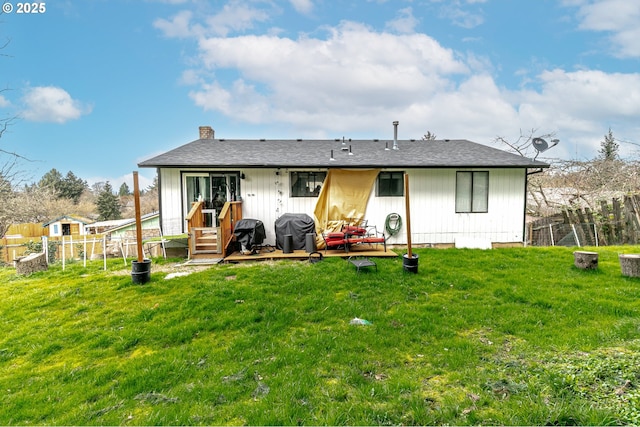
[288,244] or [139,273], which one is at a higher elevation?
[288,244]

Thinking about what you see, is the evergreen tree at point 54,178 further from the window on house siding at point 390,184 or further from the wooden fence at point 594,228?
the wooden fence at point 594,228

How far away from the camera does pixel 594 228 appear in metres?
9.14

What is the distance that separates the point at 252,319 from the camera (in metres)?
4.12

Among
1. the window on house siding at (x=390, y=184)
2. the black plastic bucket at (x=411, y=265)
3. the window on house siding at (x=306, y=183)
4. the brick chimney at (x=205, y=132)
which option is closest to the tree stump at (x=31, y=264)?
the brick chimney at (x=205, y=132)

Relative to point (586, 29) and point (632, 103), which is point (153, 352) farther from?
point (632, 103)

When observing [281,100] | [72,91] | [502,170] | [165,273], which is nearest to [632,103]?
[502,170]

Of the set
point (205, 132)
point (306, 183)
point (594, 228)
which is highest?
point (205, 132)

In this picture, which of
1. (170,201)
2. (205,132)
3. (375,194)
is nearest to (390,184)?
(375,194)

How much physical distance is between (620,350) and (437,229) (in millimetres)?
5813

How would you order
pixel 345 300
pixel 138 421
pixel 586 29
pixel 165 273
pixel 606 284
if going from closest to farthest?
pixel 138 421, pixel 345 300, pixel 606 284, pixel 165 273, pixel 586 29

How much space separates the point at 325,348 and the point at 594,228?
1059 centimetres

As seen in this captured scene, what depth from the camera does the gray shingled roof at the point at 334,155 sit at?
27.3 ft

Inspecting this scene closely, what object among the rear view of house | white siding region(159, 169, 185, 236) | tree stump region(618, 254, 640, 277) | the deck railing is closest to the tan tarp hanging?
the rear view of house

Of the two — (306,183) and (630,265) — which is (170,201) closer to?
(306,183)
